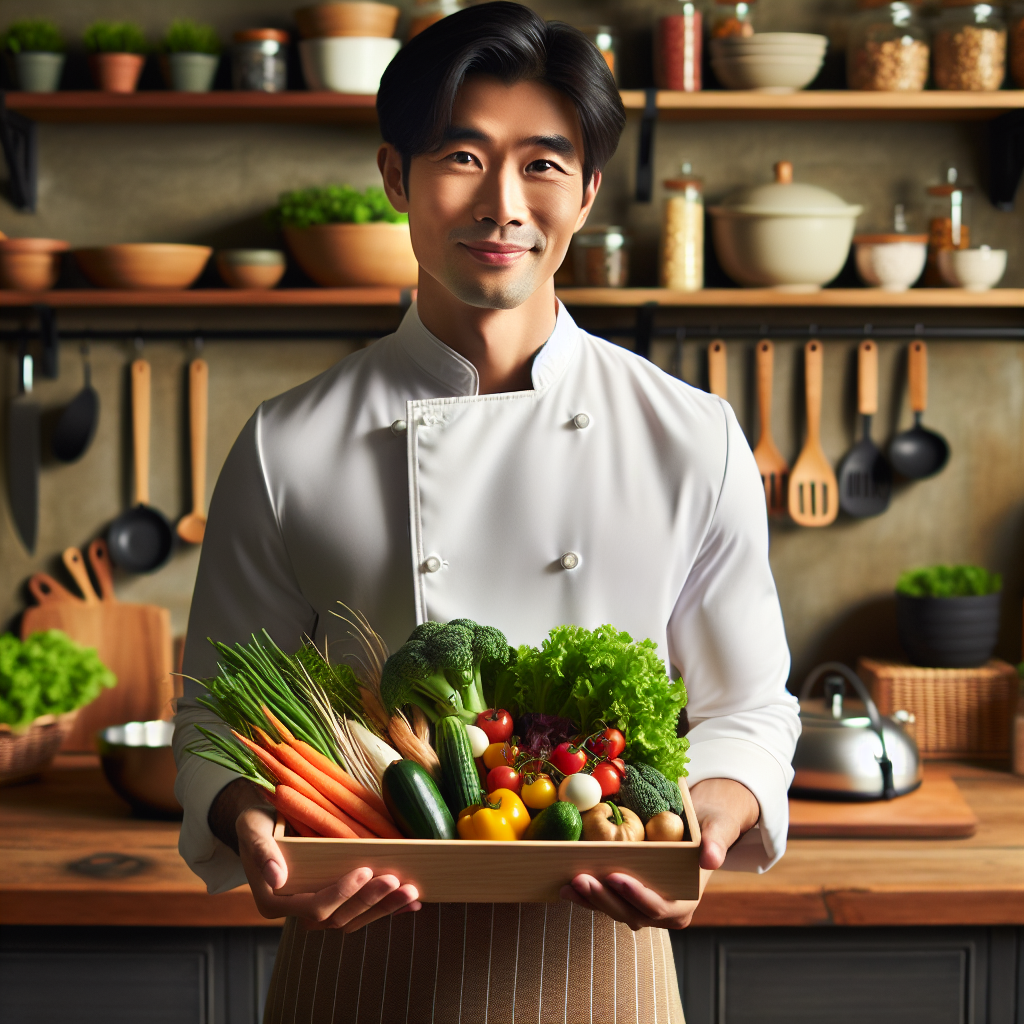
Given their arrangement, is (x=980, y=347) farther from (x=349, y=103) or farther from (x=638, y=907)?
(x=638, y=907)

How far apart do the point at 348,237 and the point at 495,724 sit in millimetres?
1499

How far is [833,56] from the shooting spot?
2377 millimetres

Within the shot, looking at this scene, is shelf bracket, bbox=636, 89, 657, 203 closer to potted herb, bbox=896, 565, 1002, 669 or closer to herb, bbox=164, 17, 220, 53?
herb, bbox=164, 17, 220, 53

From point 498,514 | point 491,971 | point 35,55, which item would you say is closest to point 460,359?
point 498,514

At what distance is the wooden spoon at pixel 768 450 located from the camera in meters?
2.46

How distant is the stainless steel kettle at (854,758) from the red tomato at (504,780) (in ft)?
4.18

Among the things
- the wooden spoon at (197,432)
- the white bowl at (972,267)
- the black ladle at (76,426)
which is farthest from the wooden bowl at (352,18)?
the white bowl at (972,267)

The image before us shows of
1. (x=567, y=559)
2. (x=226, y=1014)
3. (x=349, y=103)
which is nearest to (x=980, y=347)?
(x=349, y=103)

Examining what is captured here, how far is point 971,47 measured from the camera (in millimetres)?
2238

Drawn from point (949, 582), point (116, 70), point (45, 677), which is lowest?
point (45, 677)

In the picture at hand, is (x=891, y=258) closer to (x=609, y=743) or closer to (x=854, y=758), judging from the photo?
(x=854, y=758)

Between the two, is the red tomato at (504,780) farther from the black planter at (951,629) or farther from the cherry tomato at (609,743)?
the black planter at (951,629)

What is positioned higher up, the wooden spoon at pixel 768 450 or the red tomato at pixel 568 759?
the wooden spoon at pixel 768 450

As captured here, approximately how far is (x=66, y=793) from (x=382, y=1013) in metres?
1.40
